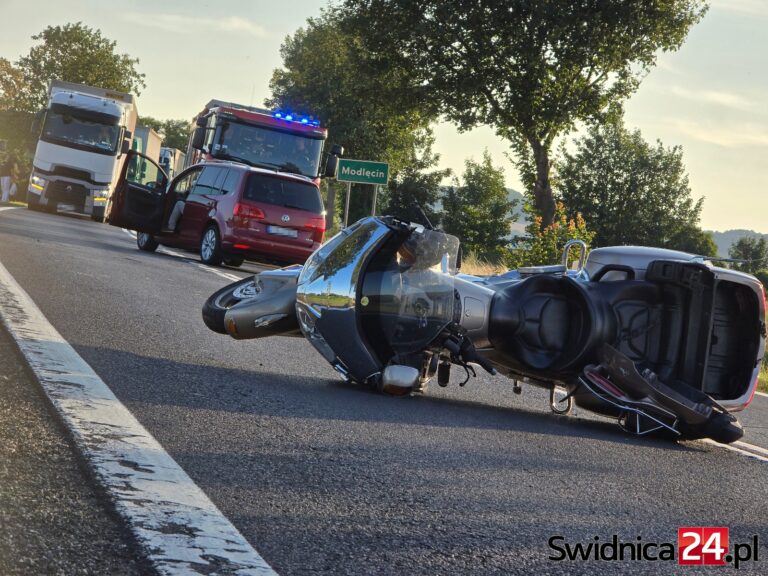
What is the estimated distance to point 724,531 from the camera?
14.3ft

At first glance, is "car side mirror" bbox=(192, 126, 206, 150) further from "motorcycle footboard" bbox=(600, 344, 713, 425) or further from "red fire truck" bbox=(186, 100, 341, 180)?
"motorcycle footboard" bbox=(600, 344, 713, 425)

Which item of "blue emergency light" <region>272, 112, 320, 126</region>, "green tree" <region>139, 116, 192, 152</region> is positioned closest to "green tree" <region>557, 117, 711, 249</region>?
"blue emergency light" <region>272, 112, 320, 126</region>

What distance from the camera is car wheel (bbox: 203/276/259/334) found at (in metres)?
7.74

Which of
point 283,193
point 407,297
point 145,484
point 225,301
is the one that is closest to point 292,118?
point 283,193

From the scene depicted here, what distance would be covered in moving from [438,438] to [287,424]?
795mm

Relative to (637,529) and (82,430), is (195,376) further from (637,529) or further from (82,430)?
(637,529)

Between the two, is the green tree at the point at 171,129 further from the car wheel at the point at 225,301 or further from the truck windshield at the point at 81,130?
the car wheel at the point at 225,301

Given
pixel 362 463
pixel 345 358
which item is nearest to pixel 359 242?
pixel 345 358

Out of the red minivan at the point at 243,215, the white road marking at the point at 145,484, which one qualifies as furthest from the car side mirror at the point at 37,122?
the white road marking at the point at 145,484

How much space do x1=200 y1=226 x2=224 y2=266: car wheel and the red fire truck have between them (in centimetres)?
404

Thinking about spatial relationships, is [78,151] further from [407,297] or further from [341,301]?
[407,297]

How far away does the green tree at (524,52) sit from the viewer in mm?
31156

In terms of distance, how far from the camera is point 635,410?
6.71 metres

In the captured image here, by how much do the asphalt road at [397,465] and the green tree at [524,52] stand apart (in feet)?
79.2
